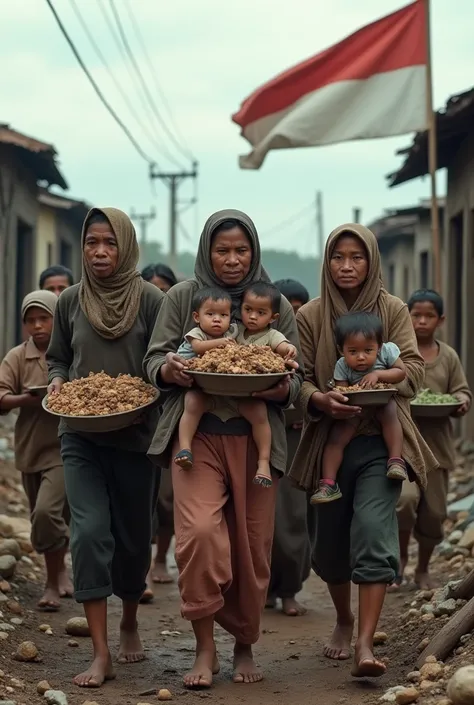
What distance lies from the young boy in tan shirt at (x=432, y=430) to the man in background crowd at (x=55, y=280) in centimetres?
232

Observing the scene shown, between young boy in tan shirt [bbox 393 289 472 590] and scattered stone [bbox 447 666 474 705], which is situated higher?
young boy in tan shirt [bbox 393 289 472 590]

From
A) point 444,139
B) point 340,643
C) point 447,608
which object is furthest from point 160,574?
point 444,139

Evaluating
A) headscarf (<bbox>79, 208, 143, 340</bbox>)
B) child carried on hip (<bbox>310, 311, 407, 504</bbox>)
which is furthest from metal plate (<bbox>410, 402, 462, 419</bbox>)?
headscarf (<bbox>79, 208, 143, 340</bbox>)

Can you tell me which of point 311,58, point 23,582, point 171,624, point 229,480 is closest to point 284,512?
point 171,624

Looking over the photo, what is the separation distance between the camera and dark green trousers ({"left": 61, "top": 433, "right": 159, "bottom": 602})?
545cm

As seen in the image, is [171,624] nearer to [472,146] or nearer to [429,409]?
[429,409]

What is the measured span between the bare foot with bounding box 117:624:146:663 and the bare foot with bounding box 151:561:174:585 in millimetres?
2473

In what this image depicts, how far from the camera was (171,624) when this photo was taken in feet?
23.6

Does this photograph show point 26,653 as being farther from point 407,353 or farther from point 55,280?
point 55,280

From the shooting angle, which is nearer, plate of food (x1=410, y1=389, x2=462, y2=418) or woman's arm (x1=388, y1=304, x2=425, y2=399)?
woman's arm (x1=388, y1=304, x2=425, y2=399)

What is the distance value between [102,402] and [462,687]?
6.36 ft

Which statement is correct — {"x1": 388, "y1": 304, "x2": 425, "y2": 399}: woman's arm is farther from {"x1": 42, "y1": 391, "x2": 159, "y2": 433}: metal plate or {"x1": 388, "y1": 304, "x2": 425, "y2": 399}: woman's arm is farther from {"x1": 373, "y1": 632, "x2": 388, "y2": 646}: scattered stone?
{"x1": 373, "y1": 632, "x2": 388, "y2": 646}: scattered stone

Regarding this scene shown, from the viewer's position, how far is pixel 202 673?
530cm

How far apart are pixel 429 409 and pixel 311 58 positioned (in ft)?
19.2
